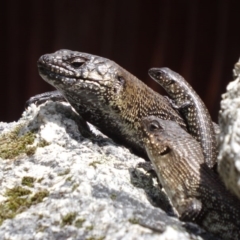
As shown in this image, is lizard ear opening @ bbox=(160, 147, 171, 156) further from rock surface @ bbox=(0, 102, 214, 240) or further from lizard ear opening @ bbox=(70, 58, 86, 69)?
lizard ear opening @ bbox=(70, 58, 86, 69)

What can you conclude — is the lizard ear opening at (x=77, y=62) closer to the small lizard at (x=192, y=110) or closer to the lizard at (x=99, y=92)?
the lizard at (x=99, y=92)

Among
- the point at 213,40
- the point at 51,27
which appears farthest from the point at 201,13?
the point at 51,27

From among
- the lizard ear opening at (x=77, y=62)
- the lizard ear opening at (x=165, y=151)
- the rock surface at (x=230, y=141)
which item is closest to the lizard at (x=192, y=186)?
the lizard ear opening at (x=165, y=151)

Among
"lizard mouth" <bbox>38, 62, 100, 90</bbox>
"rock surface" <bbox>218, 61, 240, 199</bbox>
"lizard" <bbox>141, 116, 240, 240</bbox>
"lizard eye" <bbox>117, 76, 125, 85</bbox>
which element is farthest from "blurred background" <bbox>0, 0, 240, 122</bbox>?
"rock surface" <bbox>218, 61, 240, 199</bbox>

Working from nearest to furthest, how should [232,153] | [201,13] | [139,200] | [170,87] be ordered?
[232,153]
[139,200]
[170,87]
[201,13]

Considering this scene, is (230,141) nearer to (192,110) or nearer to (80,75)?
(80,75)

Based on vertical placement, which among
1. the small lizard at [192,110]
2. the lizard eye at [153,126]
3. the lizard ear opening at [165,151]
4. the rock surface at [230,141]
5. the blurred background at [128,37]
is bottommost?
the blurred background at [128,37]

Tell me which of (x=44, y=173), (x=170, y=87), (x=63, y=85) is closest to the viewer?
(x=44, y=173)

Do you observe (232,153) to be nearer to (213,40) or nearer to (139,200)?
(139,200)
